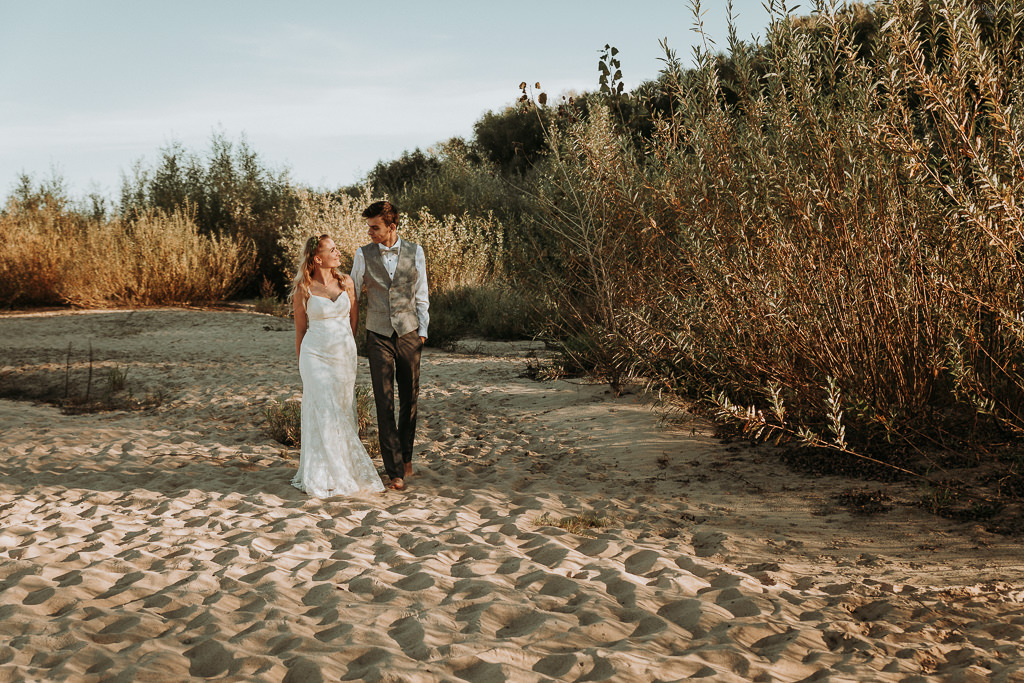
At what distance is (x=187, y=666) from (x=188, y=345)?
10439mm

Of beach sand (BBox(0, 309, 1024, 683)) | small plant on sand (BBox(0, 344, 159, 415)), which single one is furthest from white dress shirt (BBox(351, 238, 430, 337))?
small plant on sand (BBox(0, 344, 159, 415))

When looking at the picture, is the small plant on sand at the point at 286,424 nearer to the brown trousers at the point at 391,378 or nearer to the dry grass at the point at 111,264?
the brown trousers at the point at 391,378

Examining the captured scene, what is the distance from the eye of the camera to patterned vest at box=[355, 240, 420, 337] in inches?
222

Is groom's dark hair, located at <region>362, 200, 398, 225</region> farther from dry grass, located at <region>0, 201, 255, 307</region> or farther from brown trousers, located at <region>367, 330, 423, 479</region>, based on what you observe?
dry grass, located at <region>0, 201, 255, 307</region>

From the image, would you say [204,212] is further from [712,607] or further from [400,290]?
[712,607]

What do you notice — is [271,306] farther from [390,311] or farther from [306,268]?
[390,311]

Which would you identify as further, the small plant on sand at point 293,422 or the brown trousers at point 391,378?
the small plant on sand at point 293,422

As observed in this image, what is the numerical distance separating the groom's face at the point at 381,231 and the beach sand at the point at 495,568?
180 cm

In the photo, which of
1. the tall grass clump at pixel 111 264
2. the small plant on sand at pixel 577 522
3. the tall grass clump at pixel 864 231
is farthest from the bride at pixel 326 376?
the tall grass clump at pixel 111 264

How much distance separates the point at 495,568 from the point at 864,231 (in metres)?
2.97

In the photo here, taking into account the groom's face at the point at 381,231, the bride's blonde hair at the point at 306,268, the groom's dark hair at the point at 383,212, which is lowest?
the bride's blonde hair at the point at 306,268

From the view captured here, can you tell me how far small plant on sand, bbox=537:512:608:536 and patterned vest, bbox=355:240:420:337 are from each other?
1679 mm

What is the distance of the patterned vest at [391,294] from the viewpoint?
5.63 meters

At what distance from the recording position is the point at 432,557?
4336 millimetres
